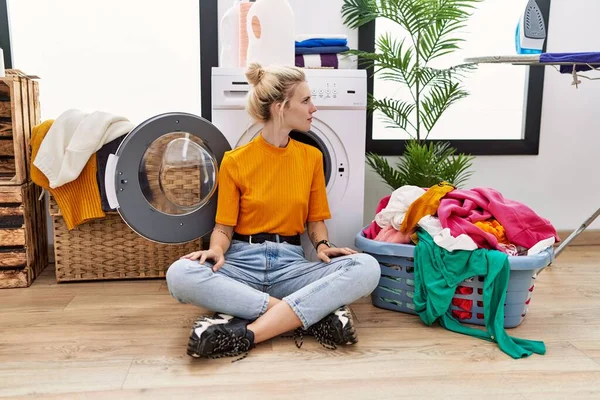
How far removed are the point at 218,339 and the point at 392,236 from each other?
26.9 inches

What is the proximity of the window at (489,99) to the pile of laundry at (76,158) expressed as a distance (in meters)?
1.21

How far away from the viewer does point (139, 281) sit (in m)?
2.16

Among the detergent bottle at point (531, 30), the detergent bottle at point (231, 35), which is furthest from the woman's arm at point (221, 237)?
the detergent bottle at point (531, 30)

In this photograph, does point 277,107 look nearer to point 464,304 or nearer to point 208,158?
point 208,158

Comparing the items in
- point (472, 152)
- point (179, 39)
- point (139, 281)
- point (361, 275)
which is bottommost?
point (139, 281)

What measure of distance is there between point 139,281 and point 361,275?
1021 mm

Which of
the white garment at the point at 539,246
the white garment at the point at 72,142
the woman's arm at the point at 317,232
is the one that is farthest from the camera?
the white garment at the point at 72,142

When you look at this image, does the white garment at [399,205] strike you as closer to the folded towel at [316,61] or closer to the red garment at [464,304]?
the red garment at [464,304]

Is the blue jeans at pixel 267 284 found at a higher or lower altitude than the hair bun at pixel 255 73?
lower

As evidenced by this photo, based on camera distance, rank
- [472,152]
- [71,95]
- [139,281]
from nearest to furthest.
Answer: [139,281], [71,95], [472,152]

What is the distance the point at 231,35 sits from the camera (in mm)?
2109

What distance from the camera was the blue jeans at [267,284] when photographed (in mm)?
1513

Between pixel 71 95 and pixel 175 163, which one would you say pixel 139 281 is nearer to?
pixel 175 163

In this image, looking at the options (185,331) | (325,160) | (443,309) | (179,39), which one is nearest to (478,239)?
(443,309)
